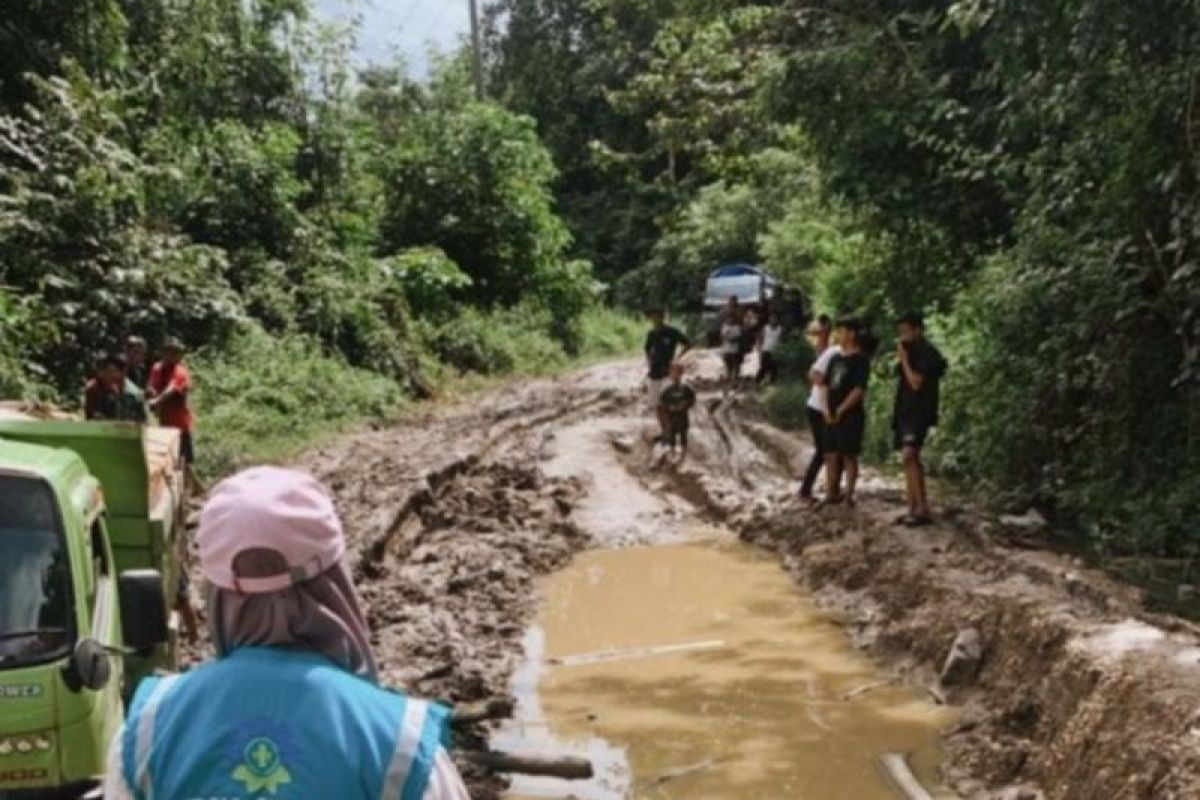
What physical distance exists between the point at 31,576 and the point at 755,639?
6733 mm

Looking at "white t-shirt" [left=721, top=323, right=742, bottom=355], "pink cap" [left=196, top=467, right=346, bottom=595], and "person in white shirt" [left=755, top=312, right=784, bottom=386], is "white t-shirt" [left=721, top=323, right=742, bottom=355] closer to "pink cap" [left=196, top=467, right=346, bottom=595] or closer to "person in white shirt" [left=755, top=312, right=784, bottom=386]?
"person in white shirt" [left=755, top=312, right=784, bottom=386]

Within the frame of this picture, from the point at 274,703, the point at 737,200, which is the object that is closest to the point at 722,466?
the point at 274,703

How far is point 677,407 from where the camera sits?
17906mm

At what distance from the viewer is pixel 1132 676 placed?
6.95m

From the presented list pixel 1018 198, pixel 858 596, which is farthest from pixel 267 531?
pixel 1018 198

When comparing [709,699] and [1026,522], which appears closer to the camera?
[709,699]

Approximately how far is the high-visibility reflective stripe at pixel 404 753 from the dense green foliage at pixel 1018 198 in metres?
8.83

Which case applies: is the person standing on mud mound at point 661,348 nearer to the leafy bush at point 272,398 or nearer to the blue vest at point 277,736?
the leafy bush at point 272,398

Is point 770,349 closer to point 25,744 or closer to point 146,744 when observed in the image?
point 25,744

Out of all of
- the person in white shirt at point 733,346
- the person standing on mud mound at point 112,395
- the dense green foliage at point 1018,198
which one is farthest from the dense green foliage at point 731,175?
the person standing on mud mound at point 112,395

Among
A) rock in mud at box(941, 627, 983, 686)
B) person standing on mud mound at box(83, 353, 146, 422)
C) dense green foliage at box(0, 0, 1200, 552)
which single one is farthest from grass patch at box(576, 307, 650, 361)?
rock in mud at box(941, 627, 983, 686)

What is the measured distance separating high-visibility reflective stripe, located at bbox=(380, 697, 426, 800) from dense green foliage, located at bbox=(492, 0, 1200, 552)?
8834 millimetres

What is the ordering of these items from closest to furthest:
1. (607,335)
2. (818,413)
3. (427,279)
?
(818,413), (427,279), (607,335)

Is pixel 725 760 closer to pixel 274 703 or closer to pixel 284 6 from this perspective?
pixel 274 703
